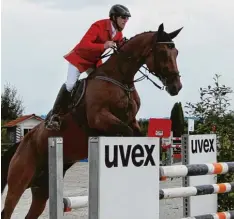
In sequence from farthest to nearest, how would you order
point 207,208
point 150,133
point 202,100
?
point 202,100 → point 207,208 → point 150,133

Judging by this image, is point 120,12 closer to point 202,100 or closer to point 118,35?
point 118,35

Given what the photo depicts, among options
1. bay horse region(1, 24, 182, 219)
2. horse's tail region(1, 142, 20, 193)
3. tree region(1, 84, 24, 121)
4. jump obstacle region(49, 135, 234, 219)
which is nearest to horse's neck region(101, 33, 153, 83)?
bay horse region(1, 24, 182, 219)

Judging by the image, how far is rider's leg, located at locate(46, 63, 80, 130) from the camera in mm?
4211

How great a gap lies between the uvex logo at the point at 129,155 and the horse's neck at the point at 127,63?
0.77 metres

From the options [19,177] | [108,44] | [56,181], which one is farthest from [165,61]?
[19,177]

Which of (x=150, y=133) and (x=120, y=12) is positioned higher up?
(x=120, y=12)

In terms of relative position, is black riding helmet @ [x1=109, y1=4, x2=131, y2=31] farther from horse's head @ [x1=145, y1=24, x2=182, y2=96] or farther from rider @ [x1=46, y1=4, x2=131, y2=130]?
horse's head @ [x1=145, y1=24, x2=182, y2=96]

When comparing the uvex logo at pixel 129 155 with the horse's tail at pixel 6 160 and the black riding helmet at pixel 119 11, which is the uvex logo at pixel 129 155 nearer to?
the black riding helmet at pixel 119 11

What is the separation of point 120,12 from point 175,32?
1.42 ft

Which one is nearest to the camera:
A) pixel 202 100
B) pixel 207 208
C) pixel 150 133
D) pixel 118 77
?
pixel 150 133

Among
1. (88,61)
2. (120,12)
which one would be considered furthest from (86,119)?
(120,12)

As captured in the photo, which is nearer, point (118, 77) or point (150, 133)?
point (150, 133)

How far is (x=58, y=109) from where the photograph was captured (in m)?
4.29

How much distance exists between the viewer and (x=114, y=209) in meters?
3.28
